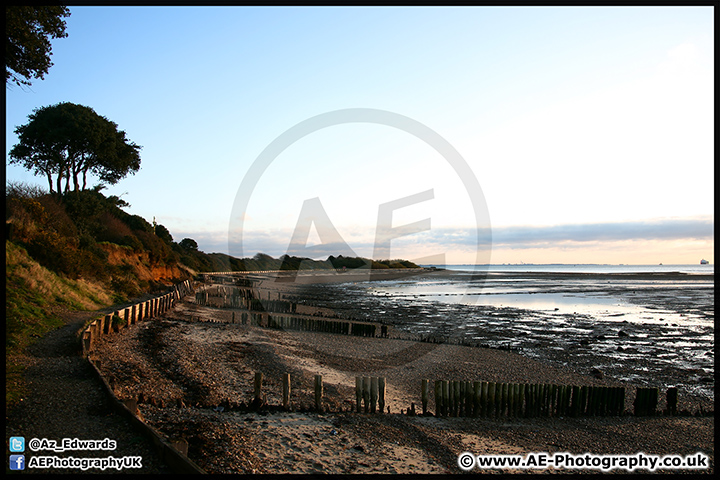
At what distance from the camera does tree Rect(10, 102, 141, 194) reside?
34750 millimetres

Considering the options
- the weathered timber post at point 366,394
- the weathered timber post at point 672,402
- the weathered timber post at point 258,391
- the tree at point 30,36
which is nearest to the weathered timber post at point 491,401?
the weathered timber post at point 366,394

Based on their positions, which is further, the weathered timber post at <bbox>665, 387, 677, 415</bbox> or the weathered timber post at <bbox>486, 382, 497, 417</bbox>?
the weathered timber post at <bbox>665, 387, 677, 415</bbox>

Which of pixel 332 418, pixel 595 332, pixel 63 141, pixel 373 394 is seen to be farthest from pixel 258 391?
pixel 63 141

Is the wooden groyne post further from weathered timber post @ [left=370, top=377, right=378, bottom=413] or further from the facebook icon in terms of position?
the facebook icon

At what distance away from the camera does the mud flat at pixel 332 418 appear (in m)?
7.26

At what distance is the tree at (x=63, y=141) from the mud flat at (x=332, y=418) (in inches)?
1039

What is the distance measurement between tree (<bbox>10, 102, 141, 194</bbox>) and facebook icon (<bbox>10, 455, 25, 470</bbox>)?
115 feet

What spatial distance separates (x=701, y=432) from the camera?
33.2 ft

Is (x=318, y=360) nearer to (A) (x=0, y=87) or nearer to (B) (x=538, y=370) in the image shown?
(B) (x=538, y=370)

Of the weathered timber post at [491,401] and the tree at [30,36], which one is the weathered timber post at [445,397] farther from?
the tree at [30,36]

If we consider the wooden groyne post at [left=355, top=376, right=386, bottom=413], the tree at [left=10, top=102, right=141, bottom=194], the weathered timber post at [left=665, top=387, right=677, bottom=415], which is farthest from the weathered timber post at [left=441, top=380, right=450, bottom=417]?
the tree at [left=10, top=102, right=141, bottom=194]

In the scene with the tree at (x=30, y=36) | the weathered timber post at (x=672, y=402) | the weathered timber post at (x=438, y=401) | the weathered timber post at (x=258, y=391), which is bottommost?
the weathered timber post at (x=672, y=402)

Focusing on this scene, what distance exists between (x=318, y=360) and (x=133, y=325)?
8.28 meters

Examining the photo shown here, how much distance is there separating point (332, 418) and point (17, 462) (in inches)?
216
